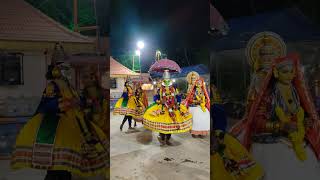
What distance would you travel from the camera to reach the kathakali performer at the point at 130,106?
6.80 metres

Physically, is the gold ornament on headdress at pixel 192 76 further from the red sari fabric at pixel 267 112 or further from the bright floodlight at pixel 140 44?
the red sari fabric at pixel 267 112

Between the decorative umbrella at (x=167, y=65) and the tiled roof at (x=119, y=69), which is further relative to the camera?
the tiled roof at (x=119, y=69)

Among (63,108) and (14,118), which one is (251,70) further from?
(14,118)

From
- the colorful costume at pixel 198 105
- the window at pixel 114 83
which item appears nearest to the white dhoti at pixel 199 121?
the colorful costume at pixel 198 105

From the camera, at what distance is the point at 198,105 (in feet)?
19.0

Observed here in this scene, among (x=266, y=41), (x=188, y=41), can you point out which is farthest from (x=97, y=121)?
(x=188, y=41)

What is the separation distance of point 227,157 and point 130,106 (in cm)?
481

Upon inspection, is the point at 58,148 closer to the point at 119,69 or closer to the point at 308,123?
the point at 308,123

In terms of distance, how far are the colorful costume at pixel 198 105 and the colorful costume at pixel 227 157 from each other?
139 inches

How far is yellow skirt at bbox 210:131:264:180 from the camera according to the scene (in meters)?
2.18

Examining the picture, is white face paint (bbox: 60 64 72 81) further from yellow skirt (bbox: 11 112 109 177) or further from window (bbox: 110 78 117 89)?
window (bbox: 110 78 117 89)

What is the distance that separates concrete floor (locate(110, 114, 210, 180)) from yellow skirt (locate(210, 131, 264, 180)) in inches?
55.0

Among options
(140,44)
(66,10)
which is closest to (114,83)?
(140,44)

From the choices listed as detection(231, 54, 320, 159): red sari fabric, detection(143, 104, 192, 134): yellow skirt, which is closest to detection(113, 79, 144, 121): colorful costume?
detection(143, 104, 192, 134): yellow skirt
